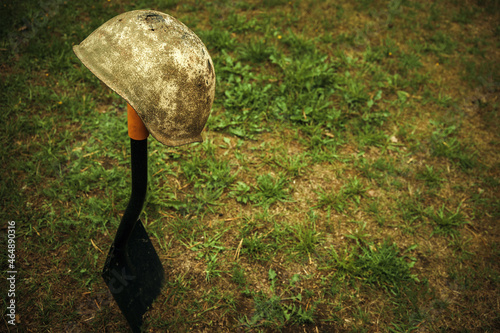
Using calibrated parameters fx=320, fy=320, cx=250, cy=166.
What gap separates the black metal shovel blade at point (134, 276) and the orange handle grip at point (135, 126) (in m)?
0.94

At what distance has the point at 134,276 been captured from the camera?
2221mm

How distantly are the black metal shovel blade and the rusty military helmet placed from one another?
1.16 meters

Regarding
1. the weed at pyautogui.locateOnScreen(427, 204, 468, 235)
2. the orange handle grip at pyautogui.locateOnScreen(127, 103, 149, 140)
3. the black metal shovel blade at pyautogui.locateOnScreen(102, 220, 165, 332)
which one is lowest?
the black metal shovel blade at pyautogui.locateOnScreen(102, 220, 165, 332)

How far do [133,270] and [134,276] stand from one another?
4cm

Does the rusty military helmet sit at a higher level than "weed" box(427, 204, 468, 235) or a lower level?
higher

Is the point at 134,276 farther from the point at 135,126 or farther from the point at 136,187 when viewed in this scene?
the point at 135,126

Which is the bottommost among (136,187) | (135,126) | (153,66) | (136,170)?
(136,187)

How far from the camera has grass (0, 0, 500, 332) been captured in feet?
7.75

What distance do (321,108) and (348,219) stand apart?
133cm

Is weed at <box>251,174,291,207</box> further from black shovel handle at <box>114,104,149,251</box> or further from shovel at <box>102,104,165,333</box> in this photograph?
black shovel handle at <box>114,104,149,251</box>

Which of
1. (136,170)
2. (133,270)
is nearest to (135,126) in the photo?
(136,170)

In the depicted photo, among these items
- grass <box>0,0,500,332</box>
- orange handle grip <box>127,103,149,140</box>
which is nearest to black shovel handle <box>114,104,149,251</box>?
orange handle grip <box>127,103,149,140</box>

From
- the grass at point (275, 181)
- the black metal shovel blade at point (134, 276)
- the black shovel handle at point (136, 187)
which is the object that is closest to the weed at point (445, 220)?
the grass at point (275, 181)

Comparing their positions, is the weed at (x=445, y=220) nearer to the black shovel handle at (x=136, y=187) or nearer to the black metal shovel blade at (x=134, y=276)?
the black metal shovel blade at (x=134, y=276)
